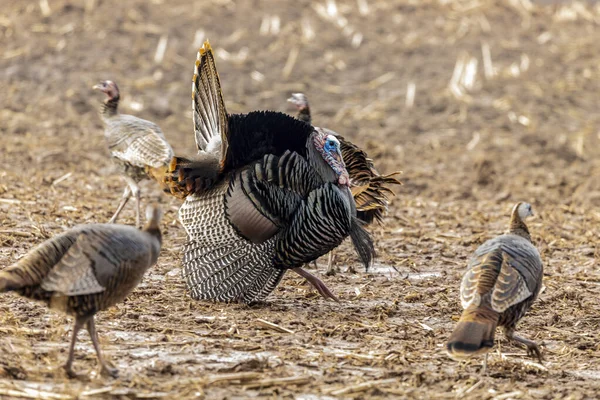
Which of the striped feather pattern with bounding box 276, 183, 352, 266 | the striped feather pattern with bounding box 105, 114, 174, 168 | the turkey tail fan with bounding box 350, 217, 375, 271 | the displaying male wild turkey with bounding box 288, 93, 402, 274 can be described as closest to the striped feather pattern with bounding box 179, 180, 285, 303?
the striped feather pattern with bounding box 276, 183, 352, 266

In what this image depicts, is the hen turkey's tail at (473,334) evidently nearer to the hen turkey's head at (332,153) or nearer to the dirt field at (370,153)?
the dirt field at (370,153)

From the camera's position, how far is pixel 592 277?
756cm

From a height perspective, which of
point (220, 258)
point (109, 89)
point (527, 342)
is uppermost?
point (109, 89)

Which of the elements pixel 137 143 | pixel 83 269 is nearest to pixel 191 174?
pixel 83 269

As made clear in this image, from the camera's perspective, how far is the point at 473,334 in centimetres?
493

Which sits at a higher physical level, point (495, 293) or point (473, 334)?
point (495, 293)

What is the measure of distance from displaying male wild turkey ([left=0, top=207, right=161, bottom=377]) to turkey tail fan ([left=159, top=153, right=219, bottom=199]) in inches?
64.7

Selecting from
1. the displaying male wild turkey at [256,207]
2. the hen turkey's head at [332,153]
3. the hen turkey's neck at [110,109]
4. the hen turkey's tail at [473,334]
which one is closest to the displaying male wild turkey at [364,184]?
the hen turkey's head at [332,153]

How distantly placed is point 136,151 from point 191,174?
77.4 inches

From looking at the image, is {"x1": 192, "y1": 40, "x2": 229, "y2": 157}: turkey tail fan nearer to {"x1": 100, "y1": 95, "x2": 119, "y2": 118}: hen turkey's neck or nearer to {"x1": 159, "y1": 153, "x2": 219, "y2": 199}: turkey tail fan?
{"x1": 159, "y1": 153, "x2": 219, "y2": 199}: turkey tail fan

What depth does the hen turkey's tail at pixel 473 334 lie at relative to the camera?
483 cm

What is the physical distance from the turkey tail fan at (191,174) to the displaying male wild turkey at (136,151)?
127 centimetres

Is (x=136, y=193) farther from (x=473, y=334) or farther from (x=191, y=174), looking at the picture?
(x=473, y=334)

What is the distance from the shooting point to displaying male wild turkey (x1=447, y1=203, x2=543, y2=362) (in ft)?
16.1
